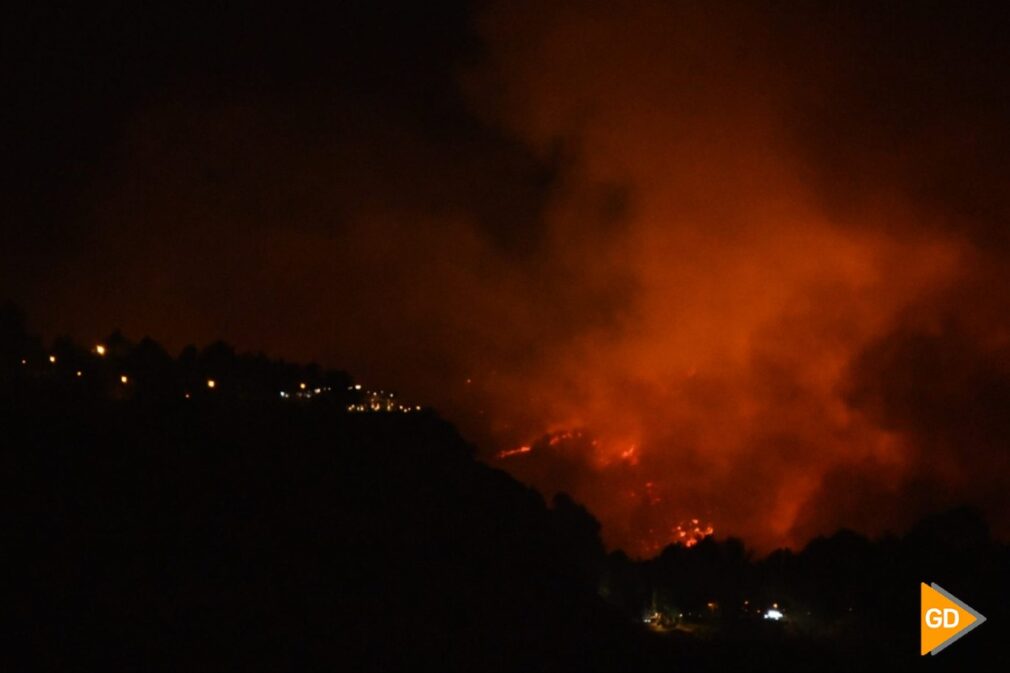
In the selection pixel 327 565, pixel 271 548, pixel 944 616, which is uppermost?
pixel 271 548

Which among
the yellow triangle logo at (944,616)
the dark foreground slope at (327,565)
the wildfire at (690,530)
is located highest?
the wildfire at (690,530)

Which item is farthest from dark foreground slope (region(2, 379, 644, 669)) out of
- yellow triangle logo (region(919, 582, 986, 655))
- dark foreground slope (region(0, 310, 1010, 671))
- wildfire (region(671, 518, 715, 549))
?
wildfire (region(671, 518, 715, 549))

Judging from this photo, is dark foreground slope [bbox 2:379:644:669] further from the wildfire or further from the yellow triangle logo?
the wildfire

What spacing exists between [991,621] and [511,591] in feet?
43.9

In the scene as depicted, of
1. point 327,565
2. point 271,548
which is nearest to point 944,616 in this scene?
point 327,565

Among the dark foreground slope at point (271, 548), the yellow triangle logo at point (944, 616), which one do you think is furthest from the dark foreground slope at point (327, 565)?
the yellow triangle logo at point (944, 616)

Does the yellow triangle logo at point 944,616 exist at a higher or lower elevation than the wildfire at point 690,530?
lower

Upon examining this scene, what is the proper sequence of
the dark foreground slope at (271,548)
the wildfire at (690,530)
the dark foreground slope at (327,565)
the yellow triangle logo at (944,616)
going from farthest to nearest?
the wildfire at (690,530) → the dark foreground slope at (327,565) → the dark foreground slope at (271,548) → the yellow triangle logo at (944,616)

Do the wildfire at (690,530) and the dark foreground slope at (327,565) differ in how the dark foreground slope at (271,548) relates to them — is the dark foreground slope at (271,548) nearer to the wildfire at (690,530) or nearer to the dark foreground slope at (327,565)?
the dark foreground slope at (327,565)

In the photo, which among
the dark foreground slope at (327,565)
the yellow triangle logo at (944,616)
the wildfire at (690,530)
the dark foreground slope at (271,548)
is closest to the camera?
the yellow triangle logo at (944,616)

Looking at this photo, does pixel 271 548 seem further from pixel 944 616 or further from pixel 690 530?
pixel 690 530

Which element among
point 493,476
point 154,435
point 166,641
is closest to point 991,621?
point 493,476

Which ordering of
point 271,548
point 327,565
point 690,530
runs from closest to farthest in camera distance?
point 271,548
point 327,565
point 690,530

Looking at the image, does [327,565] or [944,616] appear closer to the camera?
[944,616]
